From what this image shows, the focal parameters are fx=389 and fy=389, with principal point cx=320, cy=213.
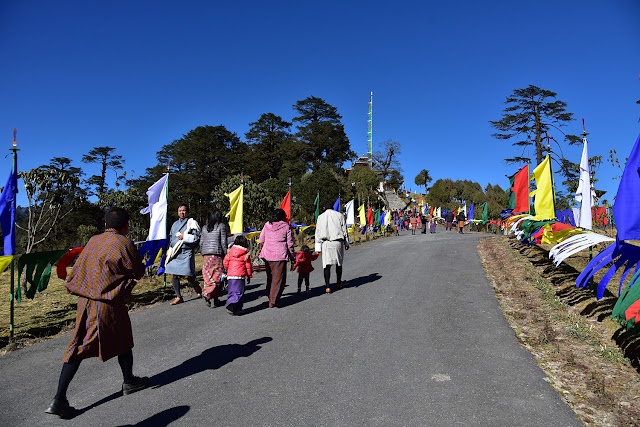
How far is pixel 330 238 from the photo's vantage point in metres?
7.94

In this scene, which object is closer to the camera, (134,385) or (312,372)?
(134,385)

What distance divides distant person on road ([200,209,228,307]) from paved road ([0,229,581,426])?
0.33m

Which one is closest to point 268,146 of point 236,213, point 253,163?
point 253,163

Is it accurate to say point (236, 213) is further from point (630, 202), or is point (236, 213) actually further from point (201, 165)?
point (201, 165)

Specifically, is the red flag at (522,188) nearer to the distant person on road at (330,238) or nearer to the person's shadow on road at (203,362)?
the distant person on road at (330,238)

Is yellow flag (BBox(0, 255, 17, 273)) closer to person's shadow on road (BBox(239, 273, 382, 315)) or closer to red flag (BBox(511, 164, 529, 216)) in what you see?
person's shadow on road (BBox(239, 273, 382, 315))

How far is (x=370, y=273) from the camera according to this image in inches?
388

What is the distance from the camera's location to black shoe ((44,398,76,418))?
3.14 meters

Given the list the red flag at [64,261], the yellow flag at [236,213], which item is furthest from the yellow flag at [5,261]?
the yellow flag at [236,213]

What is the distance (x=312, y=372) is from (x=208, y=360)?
122 centimetres

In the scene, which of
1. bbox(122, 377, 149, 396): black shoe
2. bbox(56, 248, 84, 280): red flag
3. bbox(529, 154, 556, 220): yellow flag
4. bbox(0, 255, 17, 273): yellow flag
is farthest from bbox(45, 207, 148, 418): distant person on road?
bbox(529, 154, 556, 220): yellow flag

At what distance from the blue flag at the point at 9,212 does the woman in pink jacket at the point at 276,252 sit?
3.56m

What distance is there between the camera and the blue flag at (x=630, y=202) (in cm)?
373

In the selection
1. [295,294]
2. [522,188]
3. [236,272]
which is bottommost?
[295,294]
